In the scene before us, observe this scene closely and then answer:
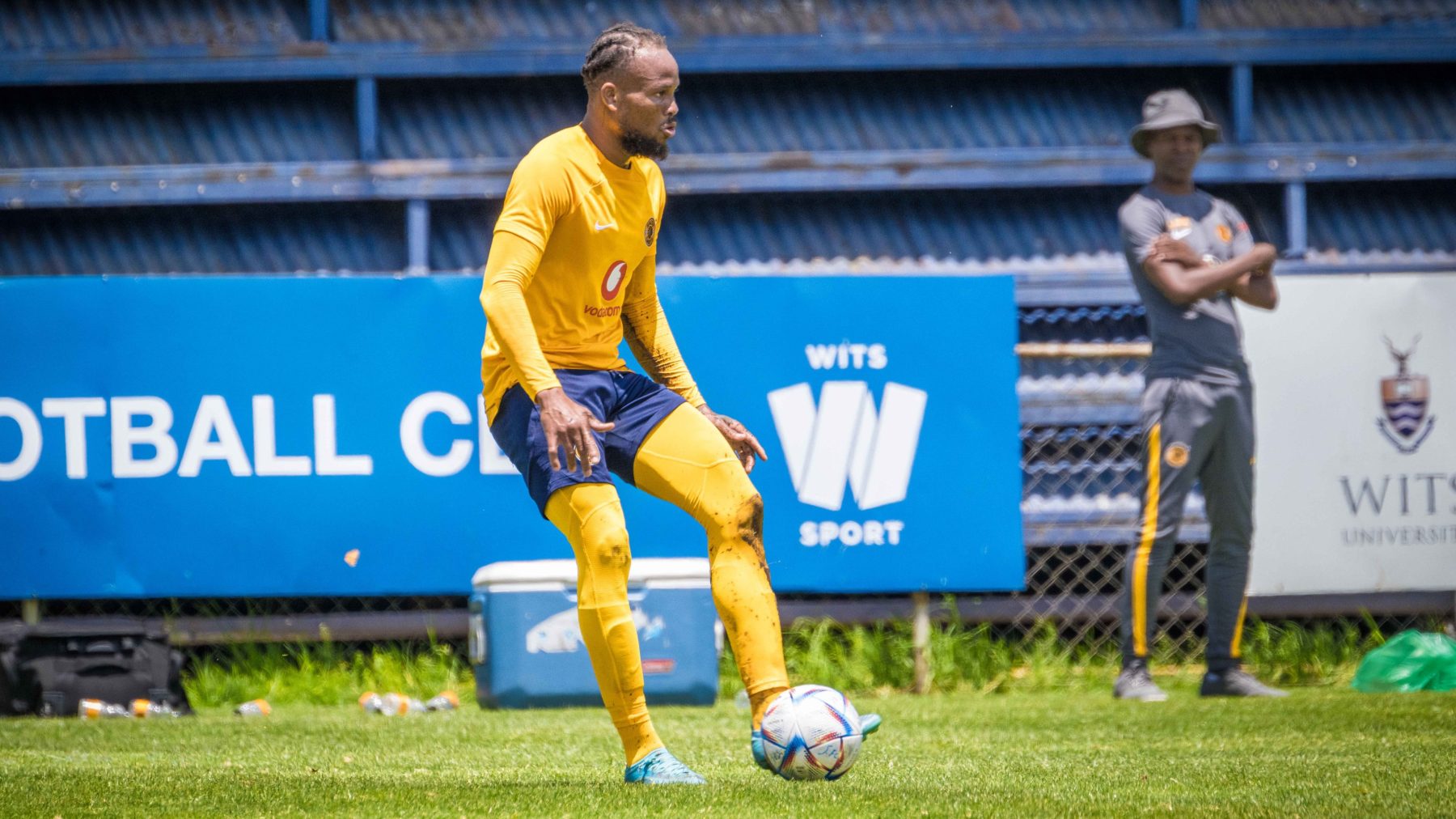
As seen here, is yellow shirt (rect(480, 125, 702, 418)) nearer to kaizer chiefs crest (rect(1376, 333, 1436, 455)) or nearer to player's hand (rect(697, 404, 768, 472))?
player's hand (rect(697, 404, 768, 472))

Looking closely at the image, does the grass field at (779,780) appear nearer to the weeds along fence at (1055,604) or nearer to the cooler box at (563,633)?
the cooler box at (563,633)

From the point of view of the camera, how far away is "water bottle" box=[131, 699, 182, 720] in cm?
658

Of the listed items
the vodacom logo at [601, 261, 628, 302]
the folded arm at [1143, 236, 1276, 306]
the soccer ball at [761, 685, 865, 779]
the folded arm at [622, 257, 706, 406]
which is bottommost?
the soccer ball at [761, 685, 865, 779]

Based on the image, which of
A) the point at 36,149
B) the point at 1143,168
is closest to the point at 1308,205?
the point at 1143,168

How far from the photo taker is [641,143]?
3.90m

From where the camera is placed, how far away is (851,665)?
7.57 meters

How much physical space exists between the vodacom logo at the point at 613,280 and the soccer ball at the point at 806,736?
3.50ft

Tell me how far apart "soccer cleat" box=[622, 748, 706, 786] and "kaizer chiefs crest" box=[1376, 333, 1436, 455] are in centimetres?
491

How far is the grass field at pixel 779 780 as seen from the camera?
3455 millimetres

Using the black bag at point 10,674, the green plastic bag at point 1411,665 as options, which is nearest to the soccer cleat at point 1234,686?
the green plastic bag at point 1411,665

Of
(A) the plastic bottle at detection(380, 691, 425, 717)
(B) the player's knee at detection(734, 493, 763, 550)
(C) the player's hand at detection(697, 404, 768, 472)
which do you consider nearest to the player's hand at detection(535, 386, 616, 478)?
(B) the player's knee at detection(734, 493, 763, 550)

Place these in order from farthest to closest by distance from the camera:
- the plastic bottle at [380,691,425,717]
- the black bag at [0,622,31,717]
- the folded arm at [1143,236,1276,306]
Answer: the plastic bottle at [380,691,425,717]
the black bag at [0,622,31,717]
the folded arm at [1143,236,1276,306]

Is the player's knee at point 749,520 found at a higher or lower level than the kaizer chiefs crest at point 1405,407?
lower

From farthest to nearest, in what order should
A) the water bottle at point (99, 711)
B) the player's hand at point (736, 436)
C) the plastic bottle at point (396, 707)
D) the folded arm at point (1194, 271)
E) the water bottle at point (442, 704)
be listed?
the water bottle at point (442, 704)
the plastic bottle at point (396, 707)
the water bottle at point (99, 711)
the folded arm at point (1194, 271)
the player's hand at point (736, 436)
